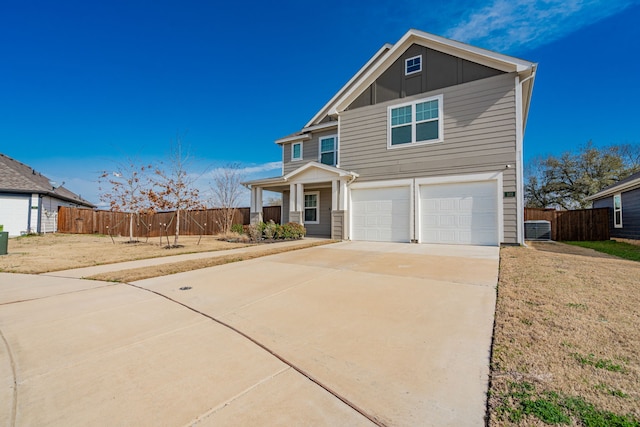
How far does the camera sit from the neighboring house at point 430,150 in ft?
31.0

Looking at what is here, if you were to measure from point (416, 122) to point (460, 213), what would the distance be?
12.5 ft

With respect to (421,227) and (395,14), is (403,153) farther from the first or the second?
(395,14)

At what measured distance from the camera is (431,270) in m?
5.72

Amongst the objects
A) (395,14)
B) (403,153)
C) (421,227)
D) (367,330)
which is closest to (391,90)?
(403,153)


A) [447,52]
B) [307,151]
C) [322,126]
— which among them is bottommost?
[307,151]

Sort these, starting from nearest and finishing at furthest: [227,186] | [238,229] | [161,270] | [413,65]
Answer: [161,270], [413,65], [238,229], [227,186]

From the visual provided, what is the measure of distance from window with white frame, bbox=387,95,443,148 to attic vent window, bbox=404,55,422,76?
4.18 feet

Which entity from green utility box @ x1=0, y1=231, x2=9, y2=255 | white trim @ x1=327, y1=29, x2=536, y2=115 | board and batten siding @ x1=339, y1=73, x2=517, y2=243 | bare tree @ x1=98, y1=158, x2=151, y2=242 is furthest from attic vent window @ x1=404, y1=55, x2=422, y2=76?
green utility box @ x1=0, y1=231, x2=9, y2=255

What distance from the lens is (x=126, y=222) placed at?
2017 centimetres

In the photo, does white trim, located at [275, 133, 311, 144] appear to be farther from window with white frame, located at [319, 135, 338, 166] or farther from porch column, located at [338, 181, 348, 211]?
porch column, located at [338, 181, 348, 211]

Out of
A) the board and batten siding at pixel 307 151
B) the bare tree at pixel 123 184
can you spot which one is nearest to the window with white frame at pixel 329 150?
the board and batten siding at pixel 307 151

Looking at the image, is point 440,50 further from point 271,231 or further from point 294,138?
point 271,231

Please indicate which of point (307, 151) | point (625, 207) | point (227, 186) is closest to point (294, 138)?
point (307, 151)

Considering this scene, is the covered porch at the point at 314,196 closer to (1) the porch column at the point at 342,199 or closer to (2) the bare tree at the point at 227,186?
(1) the porch column at the point at 342,199
